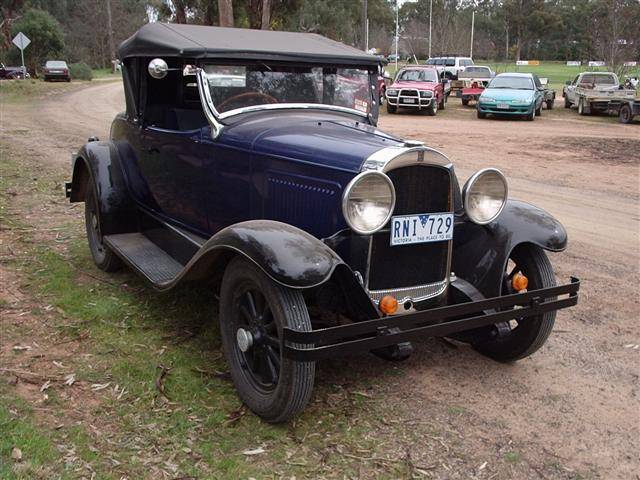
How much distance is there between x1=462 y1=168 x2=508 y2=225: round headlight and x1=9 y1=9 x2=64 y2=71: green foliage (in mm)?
46847

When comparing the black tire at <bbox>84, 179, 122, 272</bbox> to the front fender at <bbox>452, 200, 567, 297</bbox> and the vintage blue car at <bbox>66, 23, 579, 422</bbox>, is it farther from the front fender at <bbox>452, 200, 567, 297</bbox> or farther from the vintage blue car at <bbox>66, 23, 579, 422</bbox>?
the front fender at <bbox>452, 200, 567, 297</bbox>

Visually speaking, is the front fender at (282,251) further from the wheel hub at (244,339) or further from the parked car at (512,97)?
the parked car at (512,97)

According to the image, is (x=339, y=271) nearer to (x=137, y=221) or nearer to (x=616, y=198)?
(x=137, y=221)

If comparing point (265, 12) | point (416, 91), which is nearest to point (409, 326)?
point (416, 91)

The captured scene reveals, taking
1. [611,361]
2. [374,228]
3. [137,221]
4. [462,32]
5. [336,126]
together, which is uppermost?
[462,32]

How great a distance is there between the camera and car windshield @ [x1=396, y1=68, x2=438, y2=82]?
23375 mm

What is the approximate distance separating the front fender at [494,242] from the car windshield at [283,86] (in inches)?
58.3

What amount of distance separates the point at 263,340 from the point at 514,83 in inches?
818

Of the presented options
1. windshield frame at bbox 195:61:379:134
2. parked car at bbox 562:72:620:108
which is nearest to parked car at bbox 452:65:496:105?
parked car at bbox 562:72:620:108

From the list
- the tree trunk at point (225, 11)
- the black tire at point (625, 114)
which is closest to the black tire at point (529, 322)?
the tree trunk at point (225, 11)

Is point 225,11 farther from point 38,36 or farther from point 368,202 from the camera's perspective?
point 38,36

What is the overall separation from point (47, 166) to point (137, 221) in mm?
5890

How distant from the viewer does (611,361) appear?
13.6 feet

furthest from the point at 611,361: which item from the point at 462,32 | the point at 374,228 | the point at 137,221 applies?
the point at 462,32
